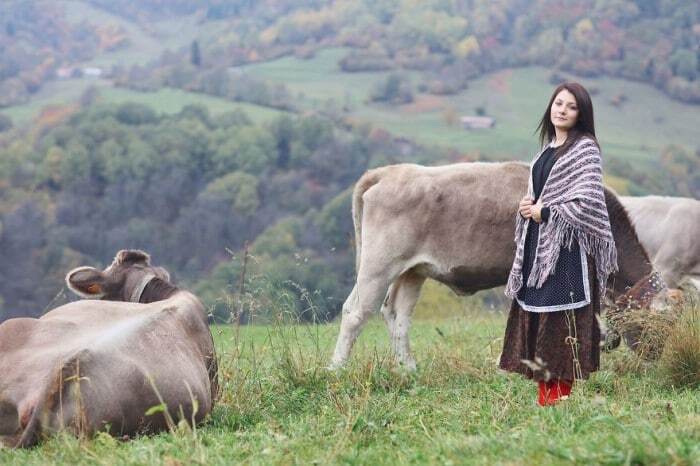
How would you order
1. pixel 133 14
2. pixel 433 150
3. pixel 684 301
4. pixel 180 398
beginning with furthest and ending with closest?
pixel 133 14
pixel 433 150
pixel 684 301
pixel 180 398

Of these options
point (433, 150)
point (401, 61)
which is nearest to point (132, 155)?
point (433, 150)

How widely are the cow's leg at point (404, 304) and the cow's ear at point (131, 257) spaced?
93.1 inches

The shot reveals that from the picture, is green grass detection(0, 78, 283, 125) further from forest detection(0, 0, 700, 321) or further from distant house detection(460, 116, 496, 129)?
distant house detection(460, 116, 496, 129)

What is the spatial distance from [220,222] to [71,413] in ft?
149

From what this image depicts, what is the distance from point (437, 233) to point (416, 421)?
304 cm

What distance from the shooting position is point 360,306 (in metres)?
8.92

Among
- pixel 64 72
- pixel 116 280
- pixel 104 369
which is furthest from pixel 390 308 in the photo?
pixel 64 72

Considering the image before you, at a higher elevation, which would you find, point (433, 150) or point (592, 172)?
point (592, 172)

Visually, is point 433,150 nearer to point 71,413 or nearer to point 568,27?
point 568,27

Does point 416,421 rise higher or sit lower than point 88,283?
lower

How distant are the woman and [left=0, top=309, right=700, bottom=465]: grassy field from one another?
0.25 meters

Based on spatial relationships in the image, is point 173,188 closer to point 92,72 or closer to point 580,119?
point 92,72

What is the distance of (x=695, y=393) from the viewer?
6770mm

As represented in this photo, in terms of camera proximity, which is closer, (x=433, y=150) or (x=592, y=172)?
(x=592, y=172)
